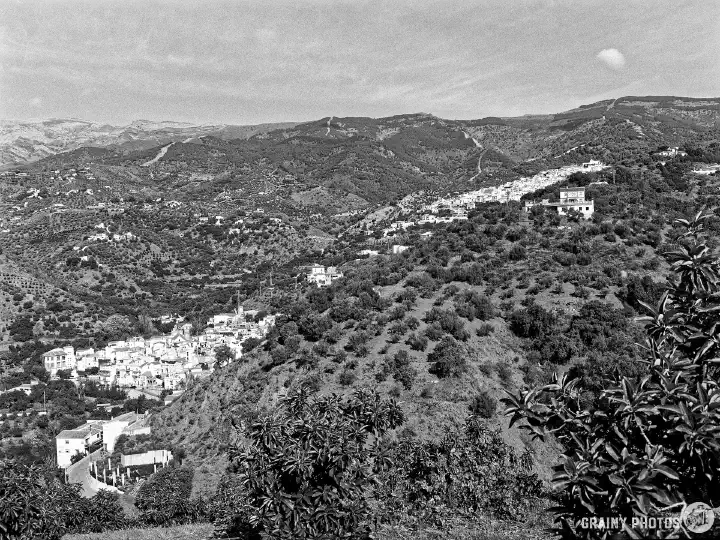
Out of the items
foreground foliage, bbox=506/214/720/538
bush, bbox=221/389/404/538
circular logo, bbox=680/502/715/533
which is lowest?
bush, bbox=221/389/404/538

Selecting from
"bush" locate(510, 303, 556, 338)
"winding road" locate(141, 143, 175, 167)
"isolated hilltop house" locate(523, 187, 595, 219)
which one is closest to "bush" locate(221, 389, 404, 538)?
"bush" locate(510, 303, 556, 338)

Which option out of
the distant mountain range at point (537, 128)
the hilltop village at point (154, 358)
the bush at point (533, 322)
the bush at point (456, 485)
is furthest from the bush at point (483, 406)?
the distant mountain range at point (537, 128)

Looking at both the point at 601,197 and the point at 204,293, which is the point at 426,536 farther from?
the point at 204,293

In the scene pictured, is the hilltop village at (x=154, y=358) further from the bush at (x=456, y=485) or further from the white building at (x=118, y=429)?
the bush at (x=456, y=485)

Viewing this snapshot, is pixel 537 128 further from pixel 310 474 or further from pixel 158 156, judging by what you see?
pixel 310 474

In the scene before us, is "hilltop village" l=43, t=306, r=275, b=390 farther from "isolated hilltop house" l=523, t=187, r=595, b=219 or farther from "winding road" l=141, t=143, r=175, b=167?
"winding road" l=141, t=143, r=175, b=167

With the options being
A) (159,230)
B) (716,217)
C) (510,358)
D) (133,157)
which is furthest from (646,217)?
(133,157)
